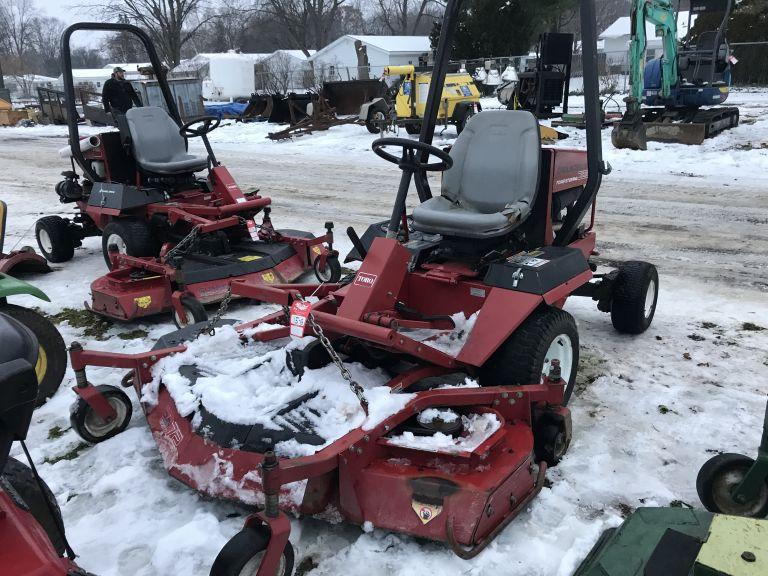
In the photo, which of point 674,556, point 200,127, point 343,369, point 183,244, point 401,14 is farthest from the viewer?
point 401,14

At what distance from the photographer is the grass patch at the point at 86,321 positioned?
15.8 ft

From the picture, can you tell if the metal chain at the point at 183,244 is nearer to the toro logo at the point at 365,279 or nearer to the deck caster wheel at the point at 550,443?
the toro logo at the point at 365,279

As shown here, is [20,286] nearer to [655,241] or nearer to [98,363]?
[98,363]

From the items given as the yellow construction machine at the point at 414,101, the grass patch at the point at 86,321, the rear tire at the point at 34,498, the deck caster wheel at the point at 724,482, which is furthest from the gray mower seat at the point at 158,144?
the yellow construction machine at the point at 414,101

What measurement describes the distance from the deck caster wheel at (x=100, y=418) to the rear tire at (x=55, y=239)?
3.90 metres

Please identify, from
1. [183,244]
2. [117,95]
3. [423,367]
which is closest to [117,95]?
[117,95]

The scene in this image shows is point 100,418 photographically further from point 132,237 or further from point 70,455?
point 132,237

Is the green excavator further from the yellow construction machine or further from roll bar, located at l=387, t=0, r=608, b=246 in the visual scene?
roll bar, located at l=387, t=0, r=608, b=246

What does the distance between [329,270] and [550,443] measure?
10.3 feet

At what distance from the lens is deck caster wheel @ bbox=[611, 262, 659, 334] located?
4238mm

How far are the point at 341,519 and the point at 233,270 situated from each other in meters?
2.93

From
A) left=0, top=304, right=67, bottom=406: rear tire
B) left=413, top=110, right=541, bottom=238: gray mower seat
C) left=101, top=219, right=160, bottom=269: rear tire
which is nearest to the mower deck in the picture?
left=101, top=219, right=160, bottom=269: rear tire

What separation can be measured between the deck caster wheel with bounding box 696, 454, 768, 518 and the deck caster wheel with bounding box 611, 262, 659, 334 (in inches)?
71.1

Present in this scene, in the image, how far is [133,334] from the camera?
188 inches
